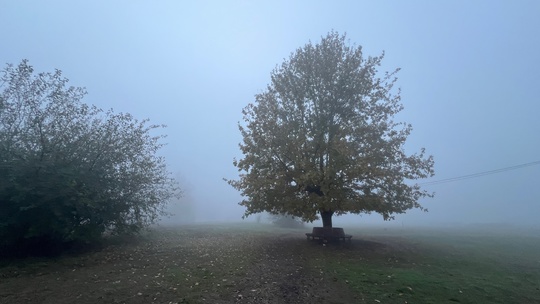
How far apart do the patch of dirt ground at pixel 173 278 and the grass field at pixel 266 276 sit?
0.03 m

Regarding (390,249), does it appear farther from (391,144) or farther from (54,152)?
(54,152)

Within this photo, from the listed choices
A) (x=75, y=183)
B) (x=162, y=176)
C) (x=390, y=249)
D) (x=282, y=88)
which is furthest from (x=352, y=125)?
(x=75, y=183)

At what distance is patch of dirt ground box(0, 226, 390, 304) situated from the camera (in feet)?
34.2

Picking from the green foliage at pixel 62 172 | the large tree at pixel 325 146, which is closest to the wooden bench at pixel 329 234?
the large tree at pixel 325 146

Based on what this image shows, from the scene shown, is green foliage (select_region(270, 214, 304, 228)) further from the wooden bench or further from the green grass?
the green grass

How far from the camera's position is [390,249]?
20.7 meters

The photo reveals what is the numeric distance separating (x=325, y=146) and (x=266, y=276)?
10423mm

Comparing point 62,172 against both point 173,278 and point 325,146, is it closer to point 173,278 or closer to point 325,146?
point 173,278

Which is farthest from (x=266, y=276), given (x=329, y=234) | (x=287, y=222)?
(x=287, y=222)

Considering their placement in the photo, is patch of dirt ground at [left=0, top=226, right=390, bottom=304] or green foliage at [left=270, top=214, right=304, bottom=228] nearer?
patch of dirt ground at [left=0, top=226, right=390, bottom=304]

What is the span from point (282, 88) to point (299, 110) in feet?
7.46

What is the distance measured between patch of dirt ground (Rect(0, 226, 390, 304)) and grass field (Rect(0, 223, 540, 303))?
34 millimetres

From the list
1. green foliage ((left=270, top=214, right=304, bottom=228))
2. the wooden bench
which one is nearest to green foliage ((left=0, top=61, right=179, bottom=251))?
the wooden bench

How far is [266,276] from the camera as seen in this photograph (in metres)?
13.3
